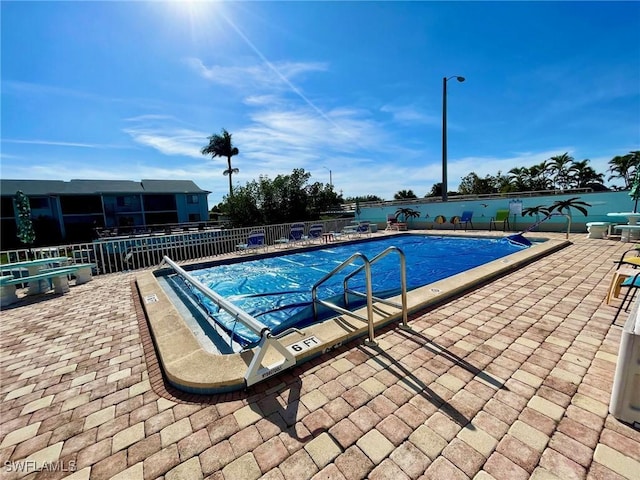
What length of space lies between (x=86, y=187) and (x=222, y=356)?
33.9 metres

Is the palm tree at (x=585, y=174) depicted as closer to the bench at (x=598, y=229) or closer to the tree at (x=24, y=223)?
the bench at (x=598, y=229)

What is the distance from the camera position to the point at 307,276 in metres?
6.85

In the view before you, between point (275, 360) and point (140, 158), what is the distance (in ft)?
103

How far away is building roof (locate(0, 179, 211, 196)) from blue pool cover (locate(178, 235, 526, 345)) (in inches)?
1031

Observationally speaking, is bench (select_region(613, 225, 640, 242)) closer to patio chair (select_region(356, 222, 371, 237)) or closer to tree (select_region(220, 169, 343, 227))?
patio chair (select_region(356, 222, 371, 237))

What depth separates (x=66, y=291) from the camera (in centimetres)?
548

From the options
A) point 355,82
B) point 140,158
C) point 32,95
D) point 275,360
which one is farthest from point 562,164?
point 140,158

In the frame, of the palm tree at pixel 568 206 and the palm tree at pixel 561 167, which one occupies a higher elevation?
the palm tree at pixel 561 167

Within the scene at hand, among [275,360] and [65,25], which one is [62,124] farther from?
[275,360]

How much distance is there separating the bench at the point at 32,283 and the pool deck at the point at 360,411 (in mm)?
2632

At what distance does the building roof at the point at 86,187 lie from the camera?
25047mm

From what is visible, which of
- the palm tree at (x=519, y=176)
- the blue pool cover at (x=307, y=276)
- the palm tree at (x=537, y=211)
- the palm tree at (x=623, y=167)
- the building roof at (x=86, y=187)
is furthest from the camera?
the palm tree at (x=519, y=176)

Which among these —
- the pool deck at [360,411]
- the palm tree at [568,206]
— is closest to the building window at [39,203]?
the pool deck at [360,411]

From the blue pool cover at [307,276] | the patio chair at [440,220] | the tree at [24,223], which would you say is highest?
the tree at [24,223]
